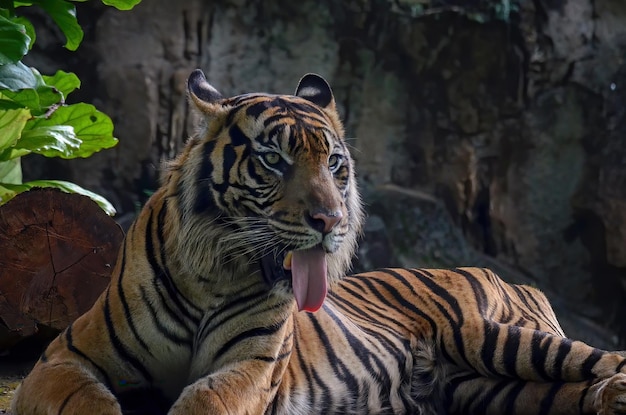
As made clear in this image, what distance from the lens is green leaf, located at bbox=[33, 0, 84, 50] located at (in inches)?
184

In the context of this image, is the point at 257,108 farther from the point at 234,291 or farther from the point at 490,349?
the point at 490,349

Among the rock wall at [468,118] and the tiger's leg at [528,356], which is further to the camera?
the rock wall at [468,118]

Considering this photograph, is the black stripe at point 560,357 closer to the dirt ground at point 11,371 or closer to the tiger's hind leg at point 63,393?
the tiger's hind leg at point 63,393

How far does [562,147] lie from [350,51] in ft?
7.75

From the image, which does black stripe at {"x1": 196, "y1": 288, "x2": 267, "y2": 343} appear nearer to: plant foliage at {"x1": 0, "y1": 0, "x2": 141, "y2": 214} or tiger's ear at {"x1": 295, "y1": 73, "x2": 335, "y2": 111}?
tiger's ear at {"x1": 295, "y1": 73, "x2": 335, "y2": 111}

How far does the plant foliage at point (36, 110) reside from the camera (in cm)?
396

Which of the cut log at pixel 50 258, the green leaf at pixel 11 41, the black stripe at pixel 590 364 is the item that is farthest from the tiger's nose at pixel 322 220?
the cut log at pixel 50 258

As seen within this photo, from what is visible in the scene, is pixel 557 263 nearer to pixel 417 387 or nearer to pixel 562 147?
pixel 562 147

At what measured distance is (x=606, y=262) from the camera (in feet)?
29.6

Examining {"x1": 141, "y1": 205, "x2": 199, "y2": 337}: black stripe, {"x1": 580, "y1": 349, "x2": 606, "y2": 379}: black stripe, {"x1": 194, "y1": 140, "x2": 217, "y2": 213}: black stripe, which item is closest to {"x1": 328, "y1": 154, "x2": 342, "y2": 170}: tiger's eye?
{"x1": 194, "y1": 140, "x2": 217, "y2": 213}: black stripe

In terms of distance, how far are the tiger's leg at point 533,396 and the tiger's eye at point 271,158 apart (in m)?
1.46

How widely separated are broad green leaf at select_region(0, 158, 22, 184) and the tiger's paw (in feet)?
12.0

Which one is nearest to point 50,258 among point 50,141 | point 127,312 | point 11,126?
point 50,141

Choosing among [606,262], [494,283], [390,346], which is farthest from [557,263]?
[390,346]
